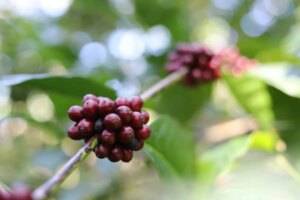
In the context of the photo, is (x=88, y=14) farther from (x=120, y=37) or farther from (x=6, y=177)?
(x=6, y=177)

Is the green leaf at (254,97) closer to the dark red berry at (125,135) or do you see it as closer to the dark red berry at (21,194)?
the dark red berry at (125,135)

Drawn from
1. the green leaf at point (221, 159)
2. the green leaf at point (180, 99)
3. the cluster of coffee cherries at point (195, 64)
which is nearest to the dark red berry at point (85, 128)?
the green leaf at point (221, 159)

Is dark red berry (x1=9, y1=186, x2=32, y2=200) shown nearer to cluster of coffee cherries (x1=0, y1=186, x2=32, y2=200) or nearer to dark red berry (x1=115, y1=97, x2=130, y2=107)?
cluster of coffee cherries (x1=0, y1=186, x2=32, y2=200)

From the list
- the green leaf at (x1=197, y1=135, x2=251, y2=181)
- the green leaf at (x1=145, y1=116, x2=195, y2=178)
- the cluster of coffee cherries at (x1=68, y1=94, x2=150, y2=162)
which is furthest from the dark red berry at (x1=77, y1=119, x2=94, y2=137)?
the green leaf at (x1=197, y1=135, x2=251, y2=181)

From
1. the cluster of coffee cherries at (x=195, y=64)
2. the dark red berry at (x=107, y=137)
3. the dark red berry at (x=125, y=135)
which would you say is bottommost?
the dark red berry at (x=107, y=137)

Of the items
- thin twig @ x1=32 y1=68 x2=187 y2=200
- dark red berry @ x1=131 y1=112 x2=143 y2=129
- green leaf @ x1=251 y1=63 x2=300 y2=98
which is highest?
green leaf @ x1=251 y1=63 x2=300 y2=98

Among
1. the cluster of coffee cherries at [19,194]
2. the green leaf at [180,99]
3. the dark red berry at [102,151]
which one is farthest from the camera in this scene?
the green leaf at [180,99]

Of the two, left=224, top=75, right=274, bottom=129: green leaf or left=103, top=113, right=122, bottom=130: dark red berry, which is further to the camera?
left=224, top=75, right=274, bottom=129: green leaf
